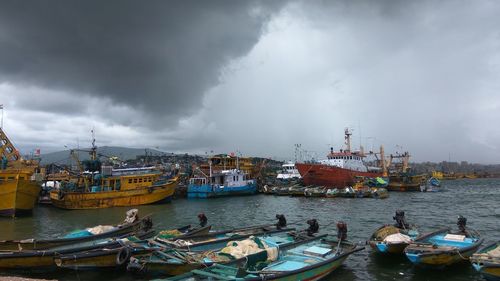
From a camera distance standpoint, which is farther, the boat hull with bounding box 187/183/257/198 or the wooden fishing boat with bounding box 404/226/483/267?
the boat hull with bounding box 187/183/257/198

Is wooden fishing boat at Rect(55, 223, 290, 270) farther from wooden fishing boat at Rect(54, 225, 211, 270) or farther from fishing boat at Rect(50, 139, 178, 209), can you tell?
fishing boat at Rect(50, 139, 178, 209)

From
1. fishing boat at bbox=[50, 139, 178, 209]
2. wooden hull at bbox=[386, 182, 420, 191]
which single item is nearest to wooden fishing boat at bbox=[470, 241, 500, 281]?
fishing boat at bbox=[50, 139, 178, 209]

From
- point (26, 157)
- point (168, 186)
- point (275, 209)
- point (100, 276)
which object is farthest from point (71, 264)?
point (26, 157)

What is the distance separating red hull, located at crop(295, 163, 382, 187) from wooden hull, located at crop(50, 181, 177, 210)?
96.4 ft

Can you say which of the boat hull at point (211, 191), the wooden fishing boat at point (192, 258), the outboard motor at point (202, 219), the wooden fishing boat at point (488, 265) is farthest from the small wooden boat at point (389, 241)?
the boat hull at point (211, 191)

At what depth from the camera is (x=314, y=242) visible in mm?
16719

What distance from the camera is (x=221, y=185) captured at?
198ft

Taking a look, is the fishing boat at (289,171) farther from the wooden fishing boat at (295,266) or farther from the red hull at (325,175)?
the wooden fishing boat at (295,266)

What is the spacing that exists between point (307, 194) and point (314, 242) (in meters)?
39.0

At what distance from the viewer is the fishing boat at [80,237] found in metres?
15.7

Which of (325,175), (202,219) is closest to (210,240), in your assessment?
(202,219)

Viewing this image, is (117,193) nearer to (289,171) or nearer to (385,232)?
(385,232)

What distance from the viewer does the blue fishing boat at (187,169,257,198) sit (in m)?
57.8

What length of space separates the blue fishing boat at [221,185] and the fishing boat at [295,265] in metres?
42.3
